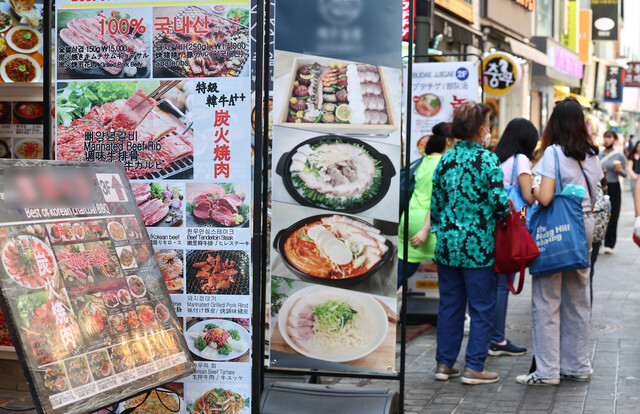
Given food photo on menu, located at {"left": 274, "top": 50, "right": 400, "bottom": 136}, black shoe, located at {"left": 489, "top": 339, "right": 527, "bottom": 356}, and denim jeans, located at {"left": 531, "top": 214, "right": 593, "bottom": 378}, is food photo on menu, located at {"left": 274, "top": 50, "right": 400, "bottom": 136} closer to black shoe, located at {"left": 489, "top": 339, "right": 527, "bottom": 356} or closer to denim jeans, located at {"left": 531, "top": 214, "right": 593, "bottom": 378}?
denim jeans, located at {"left": 531, "top": 214, "right": 593, "bottom": 378}

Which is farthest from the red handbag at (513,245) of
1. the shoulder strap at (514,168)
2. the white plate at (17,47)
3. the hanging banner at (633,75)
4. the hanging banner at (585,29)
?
the hanging banner at (633,75)

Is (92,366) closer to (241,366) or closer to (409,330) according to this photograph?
(241,366)

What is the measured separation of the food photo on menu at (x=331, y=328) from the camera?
197 inches

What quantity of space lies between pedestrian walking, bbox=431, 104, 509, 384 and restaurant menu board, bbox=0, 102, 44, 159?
9.47 ft

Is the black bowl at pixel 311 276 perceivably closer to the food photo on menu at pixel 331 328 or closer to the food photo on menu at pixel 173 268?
the food photo on menu at pixel 331 328

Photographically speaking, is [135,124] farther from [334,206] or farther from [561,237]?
[561,237]

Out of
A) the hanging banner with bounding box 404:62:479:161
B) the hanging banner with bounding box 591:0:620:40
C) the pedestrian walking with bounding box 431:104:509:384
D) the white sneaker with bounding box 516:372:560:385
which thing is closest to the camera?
the pedestrian walking with bounding box 431:104:509:384

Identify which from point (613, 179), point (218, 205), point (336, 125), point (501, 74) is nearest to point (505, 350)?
point (336, 125)

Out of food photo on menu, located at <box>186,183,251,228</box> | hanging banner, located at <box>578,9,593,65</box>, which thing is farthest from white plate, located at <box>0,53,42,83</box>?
hanging banner, located at <box>578,9,593,65</box>

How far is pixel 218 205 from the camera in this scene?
428 centimetres

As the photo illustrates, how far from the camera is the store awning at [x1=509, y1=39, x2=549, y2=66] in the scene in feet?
73.6

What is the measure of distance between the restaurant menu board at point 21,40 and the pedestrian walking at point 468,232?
9.68 feet

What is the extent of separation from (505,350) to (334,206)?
10.8 feet

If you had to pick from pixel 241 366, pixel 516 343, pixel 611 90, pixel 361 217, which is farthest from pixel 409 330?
pixel 611 90
